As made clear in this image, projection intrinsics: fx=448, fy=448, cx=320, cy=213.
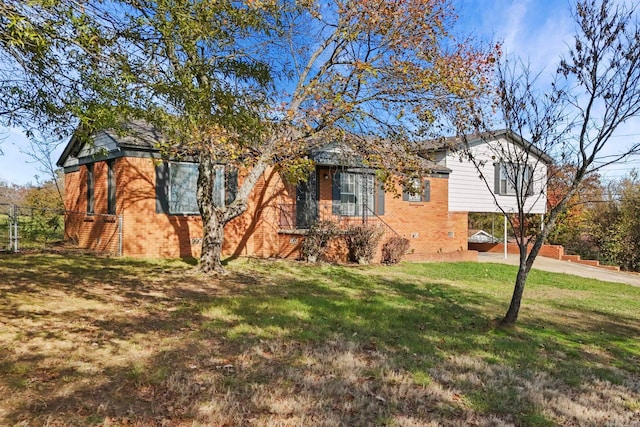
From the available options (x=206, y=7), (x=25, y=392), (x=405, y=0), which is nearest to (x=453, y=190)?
(x=405, y=0)

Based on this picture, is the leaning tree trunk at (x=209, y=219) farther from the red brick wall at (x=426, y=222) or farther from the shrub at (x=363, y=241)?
the red brick wall at (x=426, y=222)

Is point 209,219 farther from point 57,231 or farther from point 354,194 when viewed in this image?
point 57,231

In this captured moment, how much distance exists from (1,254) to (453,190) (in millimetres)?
16327

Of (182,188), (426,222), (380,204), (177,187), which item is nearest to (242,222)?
(182,188)

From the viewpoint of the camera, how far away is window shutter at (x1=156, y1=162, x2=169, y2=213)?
13.3 metres

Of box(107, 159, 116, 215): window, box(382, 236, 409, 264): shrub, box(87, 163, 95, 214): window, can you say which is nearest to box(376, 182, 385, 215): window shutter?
box(382, 236, 409, 264): shrub

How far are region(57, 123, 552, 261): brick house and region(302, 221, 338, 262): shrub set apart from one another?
65 cm

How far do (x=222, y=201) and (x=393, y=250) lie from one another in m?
6.07

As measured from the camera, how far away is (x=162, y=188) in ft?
44.0

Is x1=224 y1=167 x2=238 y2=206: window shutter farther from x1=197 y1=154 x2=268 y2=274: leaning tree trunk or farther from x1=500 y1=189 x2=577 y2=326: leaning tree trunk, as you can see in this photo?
x1=500 y1=189 x2=577 y2=326: leaning tree trunk

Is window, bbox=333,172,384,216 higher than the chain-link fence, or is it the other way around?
window, bbox=333,172,384,216

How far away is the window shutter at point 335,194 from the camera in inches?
640

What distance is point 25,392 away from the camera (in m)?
3.59

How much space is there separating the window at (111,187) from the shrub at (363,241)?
737 centimetres
